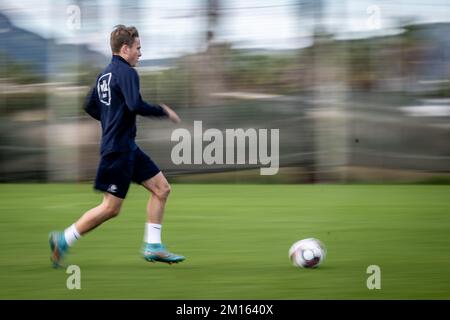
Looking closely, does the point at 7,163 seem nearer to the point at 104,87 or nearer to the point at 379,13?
the point at 379,13

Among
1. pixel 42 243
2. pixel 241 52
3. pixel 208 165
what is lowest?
pixel 42 243

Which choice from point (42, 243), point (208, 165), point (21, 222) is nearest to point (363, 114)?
point (208, 165)

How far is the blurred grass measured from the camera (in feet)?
16.8

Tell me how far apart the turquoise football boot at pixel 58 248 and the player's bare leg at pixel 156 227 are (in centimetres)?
54

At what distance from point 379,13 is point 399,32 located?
0.54 meters

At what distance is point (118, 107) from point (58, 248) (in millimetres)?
1019

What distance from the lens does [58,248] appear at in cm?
575

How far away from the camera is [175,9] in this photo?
12.6 m
